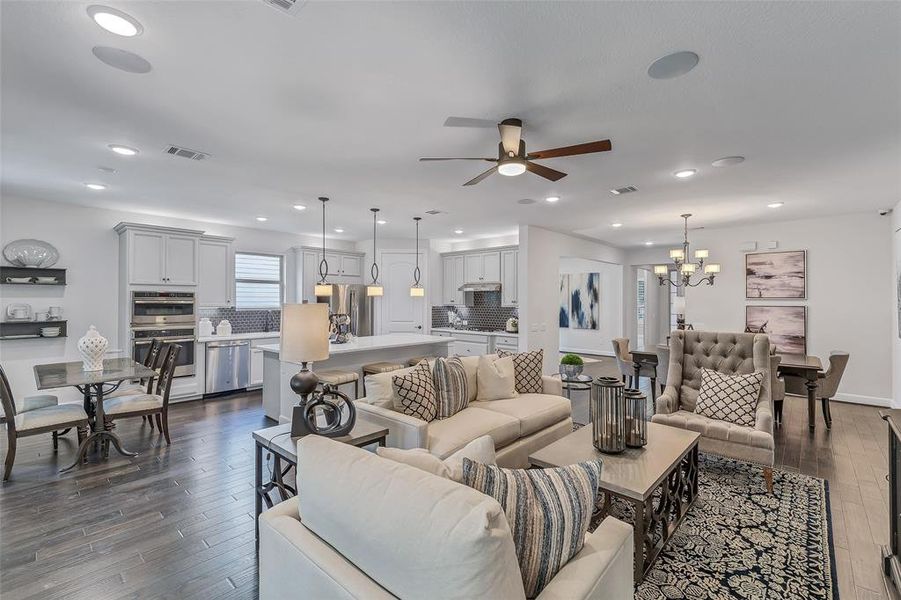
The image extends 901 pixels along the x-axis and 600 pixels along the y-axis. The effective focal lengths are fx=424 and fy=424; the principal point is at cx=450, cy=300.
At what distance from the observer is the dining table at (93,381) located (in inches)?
137

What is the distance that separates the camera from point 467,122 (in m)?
2.73

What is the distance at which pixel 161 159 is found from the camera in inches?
147

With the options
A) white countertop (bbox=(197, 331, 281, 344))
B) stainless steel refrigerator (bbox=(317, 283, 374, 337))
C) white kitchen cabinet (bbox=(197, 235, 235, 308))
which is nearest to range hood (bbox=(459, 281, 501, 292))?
stainless steel refrigerator (bbox=(317, 283, 374, 337))

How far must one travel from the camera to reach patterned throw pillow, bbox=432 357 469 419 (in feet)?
11.3

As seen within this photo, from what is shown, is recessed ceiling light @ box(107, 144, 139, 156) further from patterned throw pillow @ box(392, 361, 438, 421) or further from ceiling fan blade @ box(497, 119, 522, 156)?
ceiling fan blade @ box(497, 119, 522, 156)

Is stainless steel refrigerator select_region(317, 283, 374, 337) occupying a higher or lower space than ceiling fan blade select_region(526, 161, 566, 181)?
lower

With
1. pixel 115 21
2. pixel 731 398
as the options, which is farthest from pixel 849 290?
pixel 115 21

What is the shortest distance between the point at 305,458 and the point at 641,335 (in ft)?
36.0

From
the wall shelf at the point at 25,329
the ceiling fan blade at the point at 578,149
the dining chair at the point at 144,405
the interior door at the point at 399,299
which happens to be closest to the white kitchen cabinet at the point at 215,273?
the wall shelf at the point at 25,329

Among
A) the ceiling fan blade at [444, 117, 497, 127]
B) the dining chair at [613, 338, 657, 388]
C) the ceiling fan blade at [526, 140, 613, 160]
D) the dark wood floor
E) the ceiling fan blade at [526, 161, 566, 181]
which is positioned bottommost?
the dark wood floor

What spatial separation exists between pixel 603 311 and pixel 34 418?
34.5 feet

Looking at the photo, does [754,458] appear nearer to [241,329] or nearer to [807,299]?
[807,299]

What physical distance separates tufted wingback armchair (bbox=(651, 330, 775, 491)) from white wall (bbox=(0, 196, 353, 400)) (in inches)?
266

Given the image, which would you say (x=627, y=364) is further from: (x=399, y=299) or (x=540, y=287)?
(x=399, y=299)
